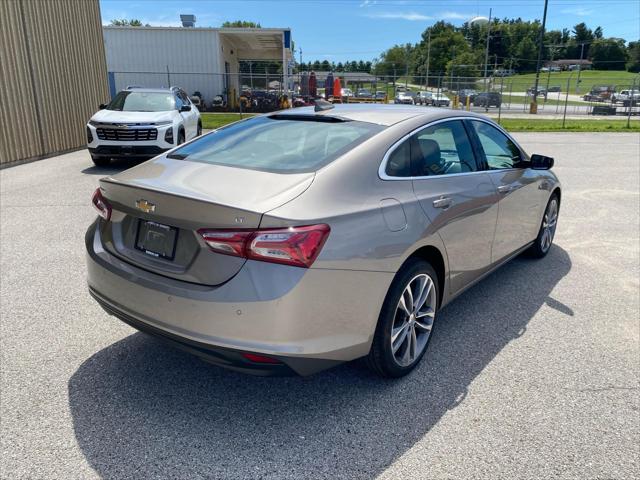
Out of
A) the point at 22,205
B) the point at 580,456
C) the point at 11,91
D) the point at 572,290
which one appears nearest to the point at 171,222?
the point at 580,456

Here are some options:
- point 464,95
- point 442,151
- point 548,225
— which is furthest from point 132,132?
point 464,95

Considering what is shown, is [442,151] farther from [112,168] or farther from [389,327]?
[112,168]

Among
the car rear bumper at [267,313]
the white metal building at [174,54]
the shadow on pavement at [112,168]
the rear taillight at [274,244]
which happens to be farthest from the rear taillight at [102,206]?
the white metal building at [174,54]

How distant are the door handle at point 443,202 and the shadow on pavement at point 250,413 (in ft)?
3.35

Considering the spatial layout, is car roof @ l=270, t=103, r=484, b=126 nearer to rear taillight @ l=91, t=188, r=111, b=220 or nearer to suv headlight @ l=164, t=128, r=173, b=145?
rear taillight @ l=91, t=188, r=111, b=220

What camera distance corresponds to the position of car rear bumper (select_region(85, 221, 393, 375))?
7.85ft

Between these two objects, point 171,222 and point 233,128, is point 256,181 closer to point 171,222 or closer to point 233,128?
point 171,222

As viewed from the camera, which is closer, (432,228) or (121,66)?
(432,228)

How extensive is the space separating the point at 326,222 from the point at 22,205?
683 centimetres

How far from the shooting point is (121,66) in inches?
1266

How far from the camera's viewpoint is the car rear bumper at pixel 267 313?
2.39m

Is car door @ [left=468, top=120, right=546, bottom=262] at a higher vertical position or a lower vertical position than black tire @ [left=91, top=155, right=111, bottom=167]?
higher

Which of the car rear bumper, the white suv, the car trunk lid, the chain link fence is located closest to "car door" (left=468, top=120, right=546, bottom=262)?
the car rear bumper

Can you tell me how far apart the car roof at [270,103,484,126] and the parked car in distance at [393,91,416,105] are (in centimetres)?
3334
